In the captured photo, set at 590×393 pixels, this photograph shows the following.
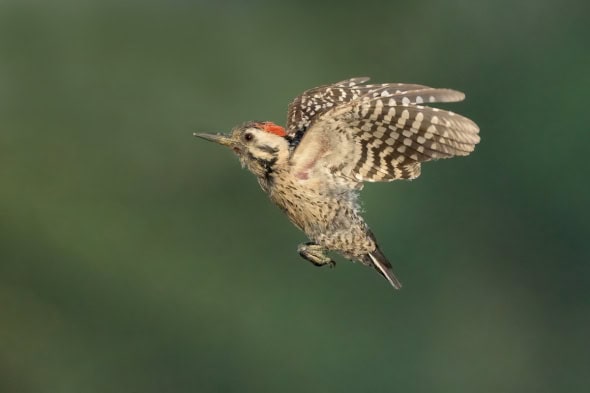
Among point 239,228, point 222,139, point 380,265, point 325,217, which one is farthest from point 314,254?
point 239,228

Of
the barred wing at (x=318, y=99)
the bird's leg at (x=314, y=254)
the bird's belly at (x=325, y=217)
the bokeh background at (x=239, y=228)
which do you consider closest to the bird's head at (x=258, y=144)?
the bird's belly at (x=325, y=217)

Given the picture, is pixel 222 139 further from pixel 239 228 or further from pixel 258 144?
pixel 239 228

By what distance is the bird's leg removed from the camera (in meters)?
4.41

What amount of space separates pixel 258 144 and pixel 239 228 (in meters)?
13.8

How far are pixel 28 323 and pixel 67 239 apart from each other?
1.48 metres

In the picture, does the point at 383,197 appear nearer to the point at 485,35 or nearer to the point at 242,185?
the point at 242,185

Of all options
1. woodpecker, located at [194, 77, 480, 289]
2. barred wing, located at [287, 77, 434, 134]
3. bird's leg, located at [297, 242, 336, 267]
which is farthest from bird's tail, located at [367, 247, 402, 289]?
barred wing, located at [287, 77, 434, 134]

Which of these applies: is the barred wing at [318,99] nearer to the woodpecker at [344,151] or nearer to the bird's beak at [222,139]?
the woodpecker at [344,151]

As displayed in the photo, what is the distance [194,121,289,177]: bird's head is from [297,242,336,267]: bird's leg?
337 mm

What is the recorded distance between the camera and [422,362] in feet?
57.4

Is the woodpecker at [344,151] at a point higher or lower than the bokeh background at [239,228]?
higher

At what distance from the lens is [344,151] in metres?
4.66

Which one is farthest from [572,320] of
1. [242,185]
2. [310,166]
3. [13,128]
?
[310,166]

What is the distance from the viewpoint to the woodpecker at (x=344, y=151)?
441 cm
